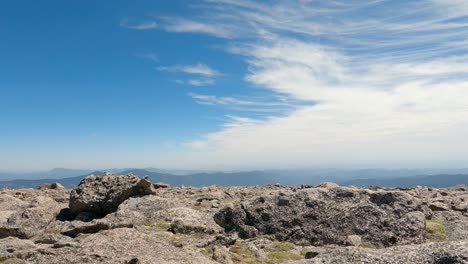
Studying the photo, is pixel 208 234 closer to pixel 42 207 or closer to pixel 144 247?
pixel 144 247

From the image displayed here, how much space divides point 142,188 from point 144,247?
19.0 metres

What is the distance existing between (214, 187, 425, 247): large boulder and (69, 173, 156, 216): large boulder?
11.8 metres

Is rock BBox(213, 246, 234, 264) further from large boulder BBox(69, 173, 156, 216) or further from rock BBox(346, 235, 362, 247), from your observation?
large boulder BBox(69, 173, 156, 216)

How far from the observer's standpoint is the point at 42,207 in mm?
35781

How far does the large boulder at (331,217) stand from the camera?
25906mm

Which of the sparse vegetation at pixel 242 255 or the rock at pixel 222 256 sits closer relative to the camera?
the rock at pixel 222 256

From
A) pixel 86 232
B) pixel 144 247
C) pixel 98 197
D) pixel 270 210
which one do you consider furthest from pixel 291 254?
pixel 98 197

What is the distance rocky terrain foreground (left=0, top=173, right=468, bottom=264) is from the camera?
60.4 feet

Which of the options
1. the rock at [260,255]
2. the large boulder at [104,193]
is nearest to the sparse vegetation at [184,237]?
the rock at [260,255]

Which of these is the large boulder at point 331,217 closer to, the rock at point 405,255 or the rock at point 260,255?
the rock at point 260,255

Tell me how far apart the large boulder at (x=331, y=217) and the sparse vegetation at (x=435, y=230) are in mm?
1263

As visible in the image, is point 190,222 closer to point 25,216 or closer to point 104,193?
point 104,193

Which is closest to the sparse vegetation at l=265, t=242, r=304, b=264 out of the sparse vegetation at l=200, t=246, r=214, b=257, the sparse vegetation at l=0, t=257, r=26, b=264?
the sparse vegetation at l=200, t=246, r=214, b=257

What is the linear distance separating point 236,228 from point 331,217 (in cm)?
738
